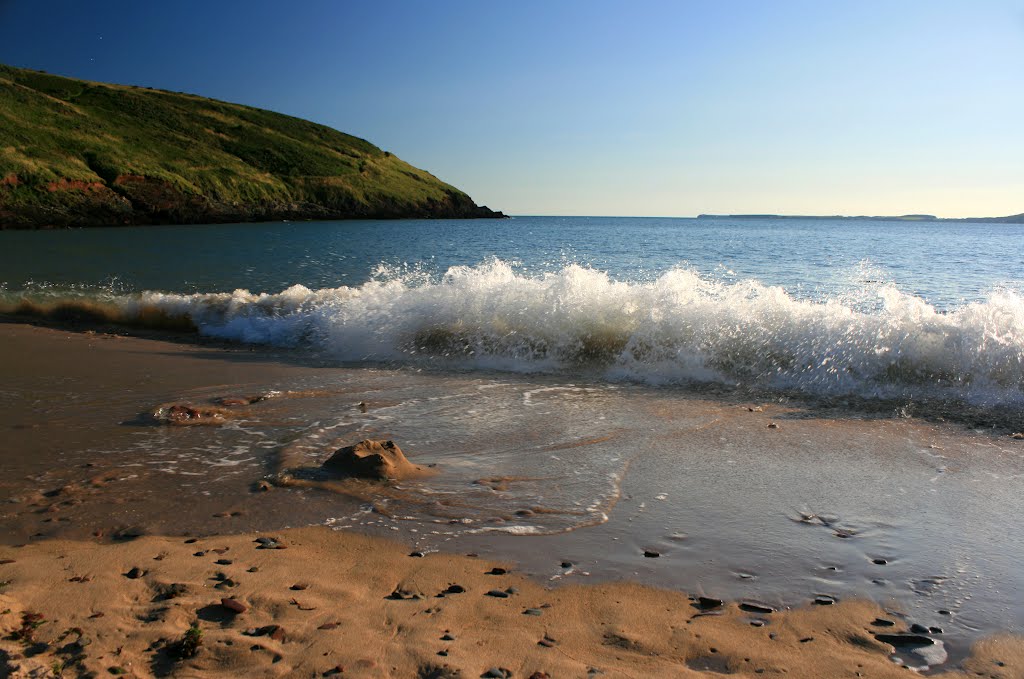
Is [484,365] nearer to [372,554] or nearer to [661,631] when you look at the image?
[372,554]

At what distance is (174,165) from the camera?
74625 mm

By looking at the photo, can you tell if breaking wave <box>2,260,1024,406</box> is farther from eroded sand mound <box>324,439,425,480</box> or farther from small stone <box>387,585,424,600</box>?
small stone <box>387,585,424,600</box>

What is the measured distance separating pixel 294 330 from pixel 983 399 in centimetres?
1044

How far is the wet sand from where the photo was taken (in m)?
3.18

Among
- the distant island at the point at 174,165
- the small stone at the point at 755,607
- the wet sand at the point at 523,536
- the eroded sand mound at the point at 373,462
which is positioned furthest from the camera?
the distant island at the point at 174,165

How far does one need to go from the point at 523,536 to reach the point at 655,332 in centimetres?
669

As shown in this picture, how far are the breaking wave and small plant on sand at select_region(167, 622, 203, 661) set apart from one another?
718 cm

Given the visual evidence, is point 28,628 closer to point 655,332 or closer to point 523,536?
point 523,536

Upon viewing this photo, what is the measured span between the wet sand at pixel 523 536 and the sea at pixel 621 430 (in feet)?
0.11

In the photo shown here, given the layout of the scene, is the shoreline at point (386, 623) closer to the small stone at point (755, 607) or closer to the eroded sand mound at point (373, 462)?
the small stone at point (755, 607)

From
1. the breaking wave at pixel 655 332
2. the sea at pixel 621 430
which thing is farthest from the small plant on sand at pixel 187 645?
the breaking wave at pixel 655 332

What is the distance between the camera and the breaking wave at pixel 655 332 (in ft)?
29.9

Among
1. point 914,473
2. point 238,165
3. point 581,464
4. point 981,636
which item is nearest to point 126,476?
point 581,464

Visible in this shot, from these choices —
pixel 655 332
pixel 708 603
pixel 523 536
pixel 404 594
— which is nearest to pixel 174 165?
pixel 655 332
